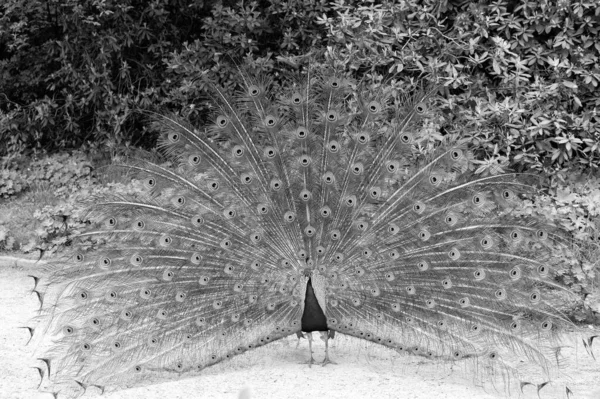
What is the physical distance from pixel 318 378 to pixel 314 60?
3.30m

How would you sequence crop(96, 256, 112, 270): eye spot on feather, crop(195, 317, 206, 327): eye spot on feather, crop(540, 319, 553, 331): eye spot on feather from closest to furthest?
crop(540, 319, 553, 331): eye spot on feather
crop(195, 317, 206, 327): eye spot on feather
crop(96, 256, 112, 270): eye spot on feather

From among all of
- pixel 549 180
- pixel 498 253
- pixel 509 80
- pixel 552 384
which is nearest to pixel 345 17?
pixel 509 80

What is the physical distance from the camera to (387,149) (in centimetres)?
596

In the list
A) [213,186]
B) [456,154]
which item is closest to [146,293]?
[213,186]

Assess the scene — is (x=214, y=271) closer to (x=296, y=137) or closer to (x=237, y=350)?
(x=237, y=350)

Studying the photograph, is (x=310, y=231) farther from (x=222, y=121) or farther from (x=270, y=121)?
(x=222, y=121)

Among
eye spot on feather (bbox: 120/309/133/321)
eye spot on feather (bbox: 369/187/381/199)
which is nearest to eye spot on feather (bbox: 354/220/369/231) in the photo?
eye spot on feather (bbox: 369/187/381/199)

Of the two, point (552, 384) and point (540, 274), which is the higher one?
point (540, 274)

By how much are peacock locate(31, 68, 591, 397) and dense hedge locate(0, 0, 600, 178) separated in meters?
2.22

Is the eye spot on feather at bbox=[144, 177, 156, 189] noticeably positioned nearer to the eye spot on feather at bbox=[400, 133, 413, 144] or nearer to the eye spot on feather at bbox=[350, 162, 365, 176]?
the eye spot on feather at bbox=[350, 162, 365, 176]

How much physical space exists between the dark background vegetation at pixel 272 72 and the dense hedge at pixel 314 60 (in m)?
0.02

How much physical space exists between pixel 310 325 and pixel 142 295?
110 cm

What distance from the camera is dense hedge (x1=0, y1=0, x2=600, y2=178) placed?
8.41 m

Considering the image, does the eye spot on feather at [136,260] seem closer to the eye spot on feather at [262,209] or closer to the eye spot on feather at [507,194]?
the eye spot on feather at [262,209]
